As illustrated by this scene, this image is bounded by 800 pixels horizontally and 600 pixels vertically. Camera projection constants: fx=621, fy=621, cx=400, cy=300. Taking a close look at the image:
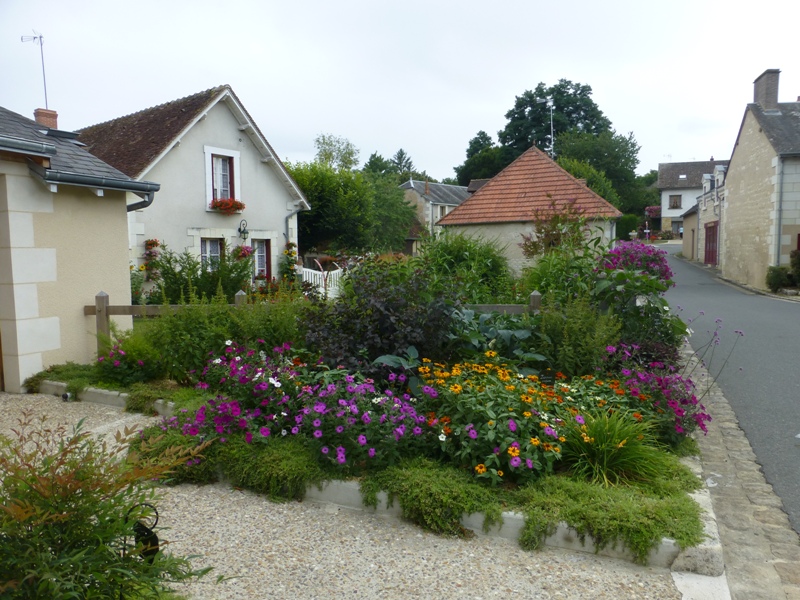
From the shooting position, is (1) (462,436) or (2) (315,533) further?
(1) (462,436)

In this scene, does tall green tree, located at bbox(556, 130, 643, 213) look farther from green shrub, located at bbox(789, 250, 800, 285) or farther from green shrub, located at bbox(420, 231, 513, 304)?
green shrub, located at bbox(420, 231, 513, 304)

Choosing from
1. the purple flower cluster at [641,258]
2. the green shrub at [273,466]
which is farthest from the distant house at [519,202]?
the green shrub at [273,466]

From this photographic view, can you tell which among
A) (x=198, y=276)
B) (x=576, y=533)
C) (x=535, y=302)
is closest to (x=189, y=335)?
(x=535, y=302)

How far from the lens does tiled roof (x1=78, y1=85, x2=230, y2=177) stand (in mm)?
15367

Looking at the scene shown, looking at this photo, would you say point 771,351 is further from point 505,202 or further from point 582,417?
point 505,202

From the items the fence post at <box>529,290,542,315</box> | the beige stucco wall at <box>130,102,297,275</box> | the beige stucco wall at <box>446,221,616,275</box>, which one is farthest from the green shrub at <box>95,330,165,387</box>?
the beige stucco wall at <box>446,221,616,275</box>

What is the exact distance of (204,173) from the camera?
55.0 feet

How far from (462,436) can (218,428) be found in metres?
1.74

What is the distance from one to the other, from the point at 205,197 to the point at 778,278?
57.8ft

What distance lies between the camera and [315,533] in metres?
3.62

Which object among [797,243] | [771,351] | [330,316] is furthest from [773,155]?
[330,316]

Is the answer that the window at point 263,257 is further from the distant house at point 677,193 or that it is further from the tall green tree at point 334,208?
the distant house at point 677,193

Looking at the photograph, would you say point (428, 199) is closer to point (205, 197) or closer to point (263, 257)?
point (263, 257)

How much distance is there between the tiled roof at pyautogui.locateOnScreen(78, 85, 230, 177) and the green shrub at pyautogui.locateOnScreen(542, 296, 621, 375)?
483 inches
